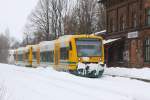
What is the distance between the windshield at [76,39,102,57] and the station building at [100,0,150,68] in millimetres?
10597

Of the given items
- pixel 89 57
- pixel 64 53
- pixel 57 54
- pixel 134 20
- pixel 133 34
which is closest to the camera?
pixel 89 57

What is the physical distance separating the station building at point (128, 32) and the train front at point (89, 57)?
10679 millimetres

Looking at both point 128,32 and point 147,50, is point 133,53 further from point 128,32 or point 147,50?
point 147,50

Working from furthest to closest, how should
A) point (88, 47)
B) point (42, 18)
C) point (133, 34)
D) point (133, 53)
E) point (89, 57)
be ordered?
point (42, 18)
point (133, 53)
point (133, 34)
point (88, 47)
point (89, 57)

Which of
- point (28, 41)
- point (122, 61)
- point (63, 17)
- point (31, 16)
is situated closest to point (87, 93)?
point (122, 61)

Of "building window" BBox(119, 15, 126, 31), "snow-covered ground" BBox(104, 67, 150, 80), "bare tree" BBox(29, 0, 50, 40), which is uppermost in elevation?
"bare tree" BBox(29, 0, 50, 40)

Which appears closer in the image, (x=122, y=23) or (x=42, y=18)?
(x=122, y=23)

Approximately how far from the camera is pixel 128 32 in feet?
146

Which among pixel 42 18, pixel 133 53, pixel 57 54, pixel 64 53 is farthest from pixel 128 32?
pixel 42 18

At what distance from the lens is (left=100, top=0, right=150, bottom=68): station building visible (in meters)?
41.9

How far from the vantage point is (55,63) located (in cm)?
3631

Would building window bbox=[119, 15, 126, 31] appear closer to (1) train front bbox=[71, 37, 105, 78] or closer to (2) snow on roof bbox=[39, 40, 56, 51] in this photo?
(2) snow on roof bbox=[39, 40, 56, 51]

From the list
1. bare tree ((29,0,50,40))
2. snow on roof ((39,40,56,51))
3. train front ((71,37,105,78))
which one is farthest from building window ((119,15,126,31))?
bare tree ((29,0,50,40))

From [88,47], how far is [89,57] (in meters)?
0.83
